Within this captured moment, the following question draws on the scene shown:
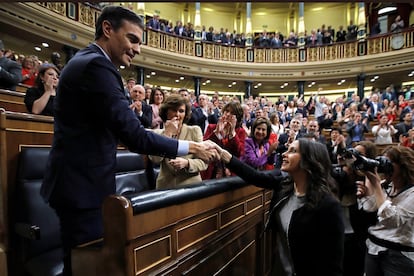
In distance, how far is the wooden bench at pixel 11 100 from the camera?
2906 mm

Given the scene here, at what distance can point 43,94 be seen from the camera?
7.34 ft

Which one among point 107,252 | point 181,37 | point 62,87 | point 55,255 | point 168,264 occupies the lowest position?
point 55,255

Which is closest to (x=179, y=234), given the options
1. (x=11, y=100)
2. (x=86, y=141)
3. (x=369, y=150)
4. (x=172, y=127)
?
(x=86, y=141)

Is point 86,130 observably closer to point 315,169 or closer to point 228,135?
point 315,169

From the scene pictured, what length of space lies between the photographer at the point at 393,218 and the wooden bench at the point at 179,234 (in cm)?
65

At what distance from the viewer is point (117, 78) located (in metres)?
1.01

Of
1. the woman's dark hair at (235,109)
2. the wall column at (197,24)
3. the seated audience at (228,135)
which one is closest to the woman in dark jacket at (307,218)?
the seated audience at (228,135)

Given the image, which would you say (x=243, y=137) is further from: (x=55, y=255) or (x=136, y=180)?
(x=55, y=255)

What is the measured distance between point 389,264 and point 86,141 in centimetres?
163

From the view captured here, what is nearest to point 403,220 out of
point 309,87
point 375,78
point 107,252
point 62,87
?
point 107,252

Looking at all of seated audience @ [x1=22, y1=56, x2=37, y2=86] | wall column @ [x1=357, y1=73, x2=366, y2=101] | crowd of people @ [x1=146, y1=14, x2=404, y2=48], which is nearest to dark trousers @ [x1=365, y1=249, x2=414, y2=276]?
seated audience @ [x1=22, y1=56, x2=37, y2=86]

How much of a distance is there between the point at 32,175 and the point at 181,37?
11944mm

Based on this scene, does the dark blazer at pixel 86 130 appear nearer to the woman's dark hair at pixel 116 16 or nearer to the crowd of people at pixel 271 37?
the woman's dark hair at pixel 116 16

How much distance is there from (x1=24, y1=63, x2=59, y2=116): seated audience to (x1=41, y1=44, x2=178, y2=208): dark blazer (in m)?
1.38
